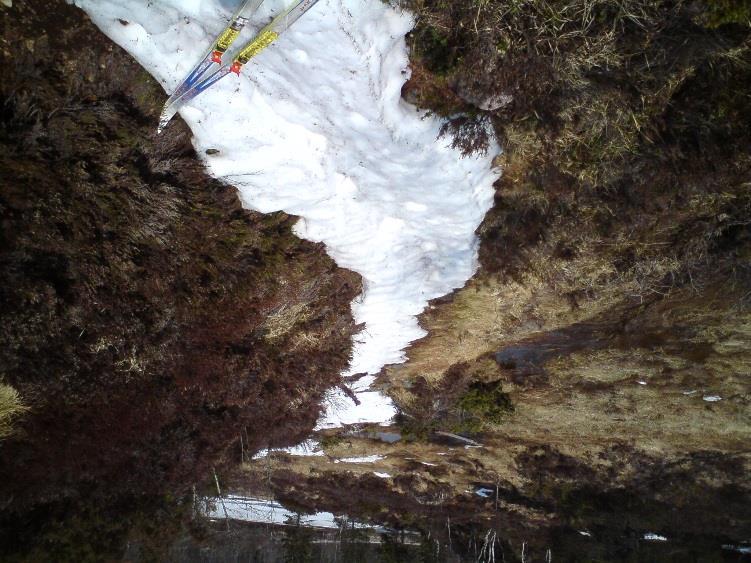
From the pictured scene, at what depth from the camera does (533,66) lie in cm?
396

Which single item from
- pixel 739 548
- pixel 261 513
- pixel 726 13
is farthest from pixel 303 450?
pixel 726 13

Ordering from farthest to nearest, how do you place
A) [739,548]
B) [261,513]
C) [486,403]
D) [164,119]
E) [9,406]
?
[261,513] < [739,548] < [486,403] < [9,406] < [164,119]

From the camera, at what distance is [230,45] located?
3781 mm

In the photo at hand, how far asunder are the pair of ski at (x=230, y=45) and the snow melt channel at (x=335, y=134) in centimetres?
7

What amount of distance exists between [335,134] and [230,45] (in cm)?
111

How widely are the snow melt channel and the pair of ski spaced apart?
0.07 metres

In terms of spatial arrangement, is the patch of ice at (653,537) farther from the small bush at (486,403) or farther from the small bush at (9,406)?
the small bush at (9,406)

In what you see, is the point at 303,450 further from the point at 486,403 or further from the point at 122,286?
the point at 122,286

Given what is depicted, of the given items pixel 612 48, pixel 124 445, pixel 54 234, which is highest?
pixel 612 48

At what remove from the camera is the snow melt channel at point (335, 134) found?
3.77m

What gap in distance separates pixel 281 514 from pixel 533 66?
11.6 m

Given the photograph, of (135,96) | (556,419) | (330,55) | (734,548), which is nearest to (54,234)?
(135,96)

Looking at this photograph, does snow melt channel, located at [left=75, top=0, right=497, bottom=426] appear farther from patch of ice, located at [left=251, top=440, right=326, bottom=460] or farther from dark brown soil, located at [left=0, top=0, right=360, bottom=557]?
patch of ice, located at [left=251, top=440, right=326, bottom=460]

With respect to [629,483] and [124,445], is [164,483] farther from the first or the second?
[629,483]
